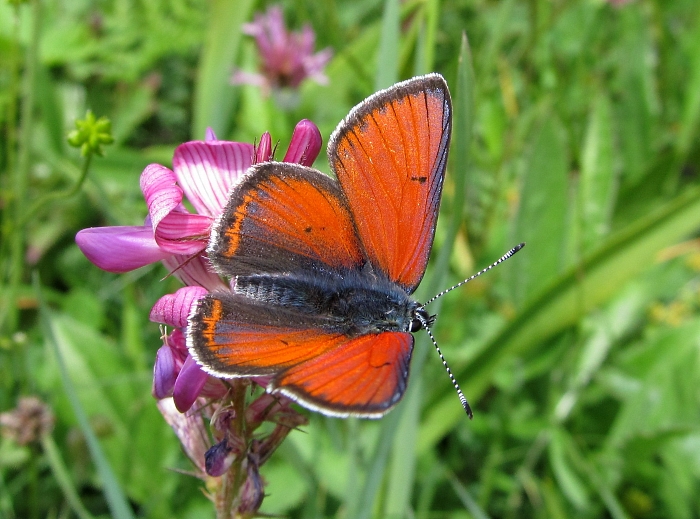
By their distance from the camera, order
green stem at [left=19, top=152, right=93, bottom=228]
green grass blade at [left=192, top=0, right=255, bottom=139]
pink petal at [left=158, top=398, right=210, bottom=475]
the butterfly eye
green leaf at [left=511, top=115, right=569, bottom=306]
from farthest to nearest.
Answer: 1. green leaf at [left=511, top=115, right=569, bottom=306]
2. green grass blade at [left=192, top=0, right=255, bottom=139]
3. green stem at [left=19, top=152, right=93, bottom=228]
4. the butterfly eye
5. pink petal at [left=158, top=398, right=210, bottom=475]

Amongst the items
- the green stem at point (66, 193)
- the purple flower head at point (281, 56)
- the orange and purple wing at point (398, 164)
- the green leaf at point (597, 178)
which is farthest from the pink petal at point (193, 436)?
the purple flower head at point (281, 56)

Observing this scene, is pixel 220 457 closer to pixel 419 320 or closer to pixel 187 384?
pixel 187 384

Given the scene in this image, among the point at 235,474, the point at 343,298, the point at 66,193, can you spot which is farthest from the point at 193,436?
the point at 66,193

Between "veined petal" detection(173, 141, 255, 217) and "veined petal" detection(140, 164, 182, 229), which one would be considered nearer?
"veined petal" detection(140, 164, 182, 229)

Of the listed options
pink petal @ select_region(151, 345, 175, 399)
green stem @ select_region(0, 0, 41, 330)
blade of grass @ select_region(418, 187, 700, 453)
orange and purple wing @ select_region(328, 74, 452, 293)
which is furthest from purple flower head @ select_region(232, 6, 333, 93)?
pink petal @ select_region(151, 345, 175, 399)

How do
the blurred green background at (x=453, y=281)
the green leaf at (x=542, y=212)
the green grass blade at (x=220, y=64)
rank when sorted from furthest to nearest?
the green leaf at (x=542, y=212), the green grass blade at (x=220, y=64), the blurred green background at (x=453, y=281)

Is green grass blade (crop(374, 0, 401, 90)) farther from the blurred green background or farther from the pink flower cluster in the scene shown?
the pink flower cluster

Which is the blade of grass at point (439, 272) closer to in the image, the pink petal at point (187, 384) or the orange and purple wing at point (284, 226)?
the orange and purple wing at point (284, 226)
